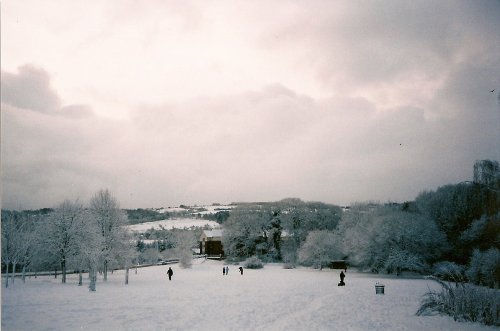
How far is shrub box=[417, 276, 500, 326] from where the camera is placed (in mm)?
12812

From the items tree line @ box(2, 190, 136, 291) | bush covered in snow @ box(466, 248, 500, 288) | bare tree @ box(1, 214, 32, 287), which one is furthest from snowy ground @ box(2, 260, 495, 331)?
tree line @ box(2, 190, 136, 291)

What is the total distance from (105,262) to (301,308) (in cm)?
1805

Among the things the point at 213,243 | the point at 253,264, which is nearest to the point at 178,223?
the point at 213,243

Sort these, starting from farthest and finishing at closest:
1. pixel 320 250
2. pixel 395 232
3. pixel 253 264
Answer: pixel 253 264
pixel 320 250
pixel 395 232

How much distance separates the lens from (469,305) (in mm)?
13414

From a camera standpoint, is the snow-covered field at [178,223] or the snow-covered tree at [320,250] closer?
A: the snow-covered tree at [320,250]

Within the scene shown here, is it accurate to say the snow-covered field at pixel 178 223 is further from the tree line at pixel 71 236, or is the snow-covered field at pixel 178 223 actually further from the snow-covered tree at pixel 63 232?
the snow-covered tree at pixel 63 232

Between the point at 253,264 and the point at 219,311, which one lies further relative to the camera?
the point at 253,264

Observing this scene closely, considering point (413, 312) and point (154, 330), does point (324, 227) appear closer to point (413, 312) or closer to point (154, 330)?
point (413, 312)

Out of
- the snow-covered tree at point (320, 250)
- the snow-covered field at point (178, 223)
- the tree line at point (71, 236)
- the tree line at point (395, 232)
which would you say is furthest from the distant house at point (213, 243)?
the tree line at point (71, 236)

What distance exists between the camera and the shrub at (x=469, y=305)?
504 inches

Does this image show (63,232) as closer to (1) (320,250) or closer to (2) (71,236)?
(2) (71,236)

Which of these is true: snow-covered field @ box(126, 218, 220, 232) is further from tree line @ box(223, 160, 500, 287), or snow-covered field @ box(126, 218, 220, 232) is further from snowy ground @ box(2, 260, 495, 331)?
snowy ground @ box(2, 260, 495, 331)

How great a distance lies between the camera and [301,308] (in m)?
16.8
